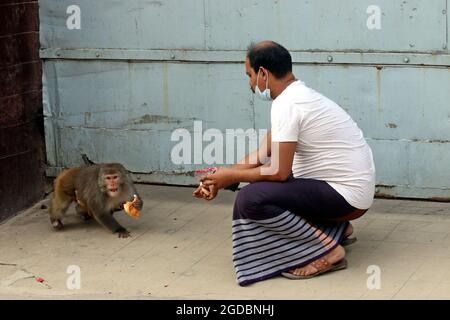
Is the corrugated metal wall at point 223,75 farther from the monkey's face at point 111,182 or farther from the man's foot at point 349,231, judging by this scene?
the man's foot at point 349,231

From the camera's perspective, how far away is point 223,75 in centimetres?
786

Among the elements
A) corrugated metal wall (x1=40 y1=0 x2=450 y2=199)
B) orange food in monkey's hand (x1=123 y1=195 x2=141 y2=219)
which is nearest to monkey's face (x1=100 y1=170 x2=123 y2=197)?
orange food in monkey's hand (x1=123 y1=195 x2=141 y2=219)

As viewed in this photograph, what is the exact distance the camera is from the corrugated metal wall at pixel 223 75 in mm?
7320

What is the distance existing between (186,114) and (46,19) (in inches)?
53.8

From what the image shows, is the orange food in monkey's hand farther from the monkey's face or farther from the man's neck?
the man's neck

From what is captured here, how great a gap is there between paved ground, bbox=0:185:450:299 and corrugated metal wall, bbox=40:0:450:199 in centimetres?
41

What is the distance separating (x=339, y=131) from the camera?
6.20 meters

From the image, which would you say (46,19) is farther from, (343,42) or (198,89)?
(343,42)

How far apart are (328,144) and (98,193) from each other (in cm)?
195

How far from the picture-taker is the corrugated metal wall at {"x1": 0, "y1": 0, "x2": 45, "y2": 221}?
25.6ft

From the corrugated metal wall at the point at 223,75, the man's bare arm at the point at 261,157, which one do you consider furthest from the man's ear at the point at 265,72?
the corrugated metal wall at the point at 223,75

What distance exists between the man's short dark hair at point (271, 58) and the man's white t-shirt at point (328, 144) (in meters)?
0.11

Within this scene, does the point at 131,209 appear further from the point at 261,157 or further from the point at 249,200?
the point at 249,200

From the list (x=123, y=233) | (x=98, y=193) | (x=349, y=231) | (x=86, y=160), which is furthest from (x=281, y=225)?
(x=86, y=160)
